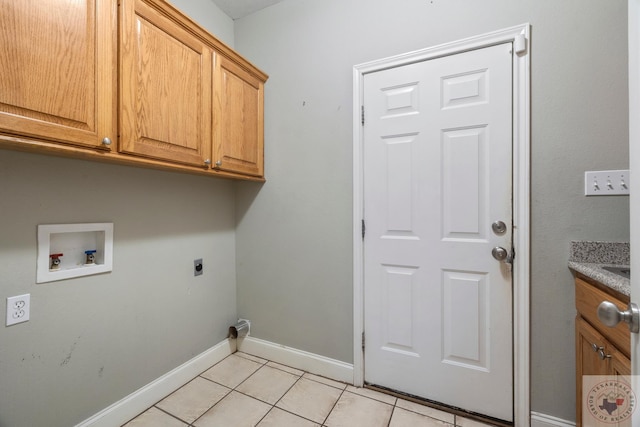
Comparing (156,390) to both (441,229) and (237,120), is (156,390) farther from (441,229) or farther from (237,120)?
(441,229)

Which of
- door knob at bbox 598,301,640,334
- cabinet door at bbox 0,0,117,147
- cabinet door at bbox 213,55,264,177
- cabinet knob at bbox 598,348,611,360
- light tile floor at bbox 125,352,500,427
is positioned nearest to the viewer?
door knob at bbox 598,301,640,334

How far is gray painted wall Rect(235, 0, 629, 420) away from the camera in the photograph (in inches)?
49.3

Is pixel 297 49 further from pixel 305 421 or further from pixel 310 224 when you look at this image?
pixel 305 421

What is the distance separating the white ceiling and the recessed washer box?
5.71 feet

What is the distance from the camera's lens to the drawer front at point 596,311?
0.89 meters

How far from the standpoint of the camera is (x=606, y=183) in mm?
1232

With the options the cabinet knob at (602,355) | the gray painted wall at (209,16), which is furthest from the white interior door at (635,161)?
the gray painted wall at (209,16)

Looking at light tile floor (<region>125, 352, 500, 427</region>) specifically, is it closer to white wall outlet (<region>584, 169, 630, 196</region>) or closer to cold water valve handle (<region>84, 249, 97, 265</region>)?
cold water valve handle (<region>84, 249, 97, 265</region>)

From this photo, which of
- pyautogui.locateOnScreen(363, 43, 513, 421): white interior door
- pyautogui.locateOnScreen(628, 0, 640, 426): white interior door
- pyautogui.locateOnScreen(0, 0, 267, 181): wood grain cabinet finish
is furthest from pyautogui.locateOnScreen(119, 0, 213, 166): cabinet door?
pyautogui.locateOnScreen(628, 0, 640, 426): white interior door

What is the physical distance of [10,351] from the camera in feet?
3.59

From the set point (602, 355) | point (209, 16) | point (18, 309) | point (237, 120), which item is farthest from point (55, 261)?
point (602, 355)

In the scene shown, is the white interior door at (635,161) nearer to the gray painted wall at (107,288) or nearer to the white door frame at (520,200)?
the white door frame at (520,200)

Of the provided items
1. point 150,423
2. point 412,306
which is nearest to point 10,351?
point 150,423

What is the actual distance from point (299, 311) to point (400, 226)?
3.09 ft
